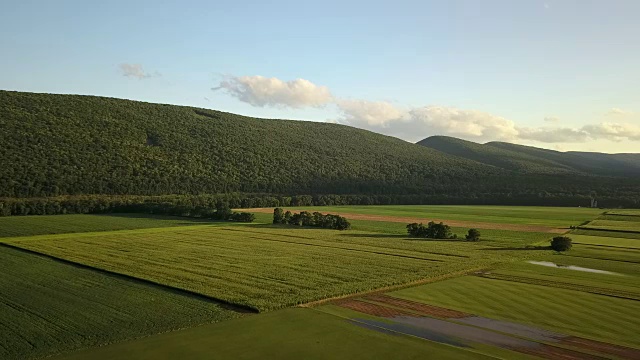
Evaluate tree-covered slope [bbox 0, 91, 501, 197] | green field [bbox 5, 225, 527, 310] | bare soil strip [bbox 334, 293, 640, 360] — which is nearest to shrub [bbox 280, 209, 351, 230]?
green field [bbox 5, 225, 527, 310]

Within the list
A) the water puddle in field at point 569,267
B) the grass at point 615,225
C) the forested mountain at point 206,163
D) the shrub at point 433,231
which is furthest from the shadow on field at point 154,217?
the grass at point 615,225

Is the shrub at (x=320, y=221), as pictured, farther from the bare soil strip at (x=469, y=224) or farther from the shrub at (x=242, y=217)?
the bare soil strip at (x=469, y=224)

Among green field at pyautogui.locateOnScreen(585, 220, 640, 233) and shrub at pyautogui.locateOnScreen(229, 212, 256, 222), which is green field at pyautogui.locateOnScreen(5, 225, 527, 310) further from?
green field at pyautogui.locateOnScreen(585, 220, 640, 233)

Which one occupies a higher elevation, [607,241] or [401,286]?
[607,241]

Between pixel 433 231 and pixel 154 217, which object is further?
pixel 154 217

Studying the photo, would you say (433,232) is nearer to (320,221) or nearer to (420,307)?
(320,221)

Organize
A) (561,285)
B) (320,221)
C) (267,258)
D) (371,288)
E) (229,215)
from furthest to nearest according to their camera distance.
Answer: (229,215) < (320,221) < (267,258) < (561,285) < (371,288)

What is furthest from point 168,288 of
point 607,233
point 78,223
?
point 607,233

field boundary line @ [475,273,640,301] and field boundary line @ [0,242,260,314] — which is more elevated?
field boundary line @ [475,273,640,301]
